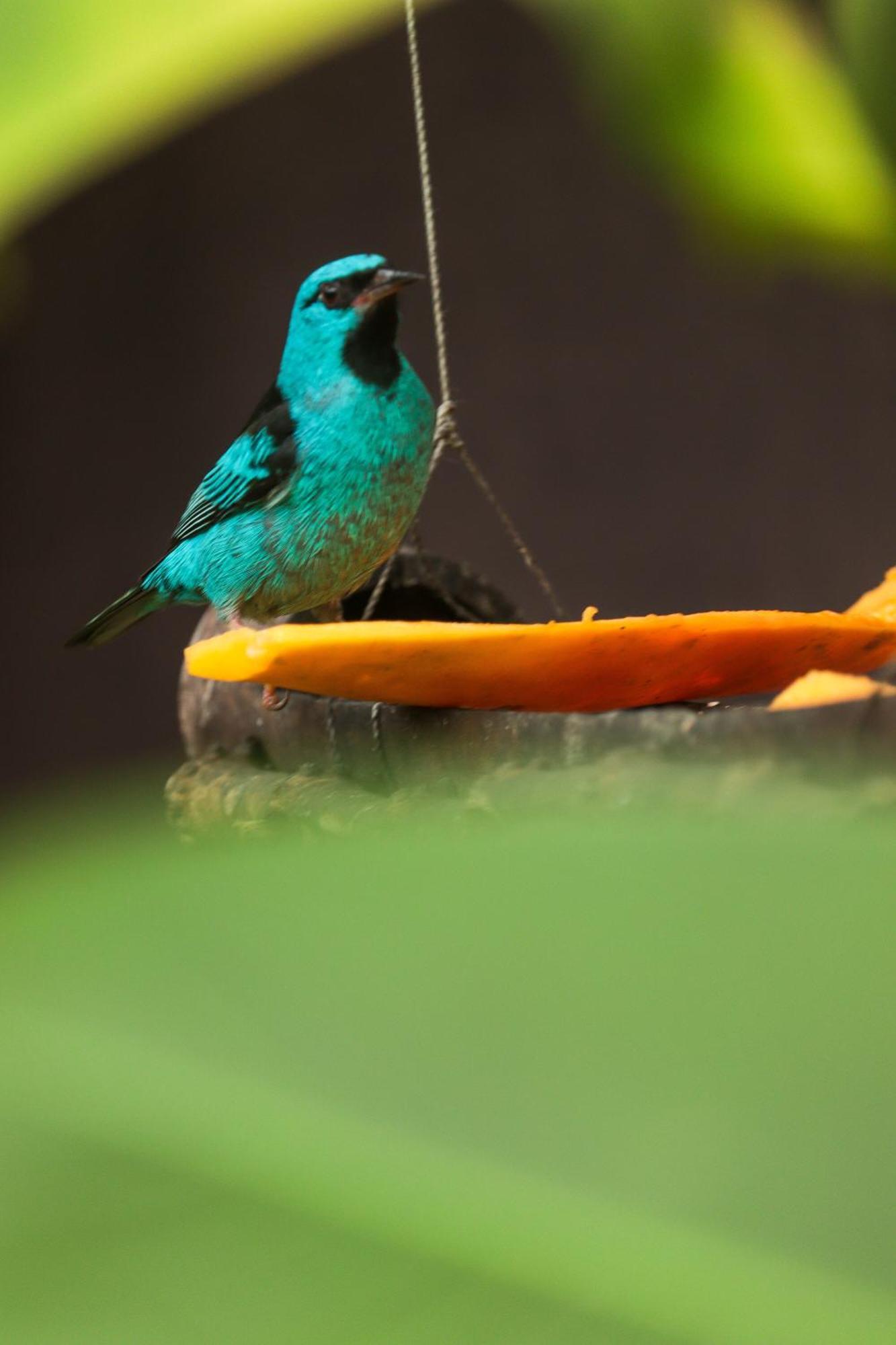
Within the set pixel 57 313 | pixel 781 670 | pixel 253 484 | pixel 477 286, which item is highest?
pixel 57 313

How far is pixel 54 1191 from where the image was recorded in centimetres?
15

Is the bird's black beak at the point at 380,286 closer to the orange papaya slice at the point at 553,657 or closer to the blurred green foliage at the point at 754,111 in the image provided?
the blurred green foliage at the point at 754,111

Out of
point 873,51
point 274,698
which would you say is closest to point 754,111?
point 873,51

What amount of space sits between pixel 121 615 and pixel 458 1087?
2.37ft

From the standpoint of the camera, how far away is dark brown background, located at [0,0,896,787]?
1.81 m

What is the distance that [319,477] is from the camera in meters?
0.79

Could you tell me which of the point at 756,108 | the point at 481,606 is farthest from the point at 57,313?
the point at 756,108

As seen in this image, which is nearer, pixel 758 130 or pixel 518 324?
pixel 758 130

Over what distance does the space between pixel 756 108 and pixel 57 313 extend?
4.76 ft

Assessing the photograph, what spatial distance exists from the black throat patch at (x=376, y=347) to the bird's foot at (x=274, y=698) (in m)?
0.20

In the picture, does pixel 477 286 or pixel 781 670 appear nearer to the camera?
pixel 781 670

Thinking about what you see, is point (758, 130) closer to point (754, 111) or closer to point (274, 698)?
point (754, 111)

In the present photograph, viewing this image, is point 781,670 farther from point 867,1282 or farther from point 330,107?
point 330,107

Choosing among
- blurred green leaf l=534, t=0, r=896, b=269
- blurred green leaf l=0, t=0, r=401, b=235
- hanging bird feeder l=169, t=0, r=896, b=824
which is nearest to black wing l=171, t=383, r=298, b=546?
hanging bird feeder l=169, t=0, r=896, b=824
